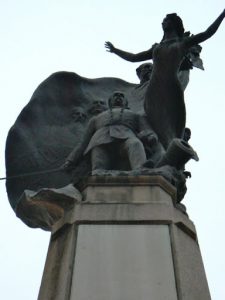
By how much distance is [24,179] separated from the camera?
10.2 m

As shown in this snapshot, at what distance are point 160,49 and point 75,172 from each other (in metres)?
2.44

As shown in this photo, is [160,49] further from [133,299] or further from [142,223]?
[133,299]

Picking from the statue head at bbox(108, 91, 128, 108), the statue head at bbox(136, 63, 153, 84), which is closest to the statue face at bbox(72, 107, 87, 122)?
the statue head at bbox(136, 63, 153, 84)

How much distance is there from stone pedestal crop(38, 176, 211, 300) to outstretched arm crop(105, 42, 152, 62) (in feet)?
9.72

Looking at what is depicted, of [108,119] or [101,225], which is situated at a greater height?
[108,119]

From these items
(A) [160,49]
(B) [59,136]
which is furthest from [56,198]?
(B) [59,136]

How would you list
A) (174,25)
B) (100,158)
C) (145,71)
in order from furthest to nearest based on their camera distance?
(145,71) < (174,25) < (100,158)

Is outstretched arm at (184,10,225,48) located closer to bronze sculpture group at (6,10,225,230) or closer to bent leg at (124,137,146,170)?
bronze sculpture group at (6,10,225,230)

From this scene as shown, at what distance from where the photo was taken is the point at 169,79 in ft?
28.8

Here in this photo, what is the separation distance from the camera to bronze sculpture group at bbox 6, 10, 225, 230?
324 inches

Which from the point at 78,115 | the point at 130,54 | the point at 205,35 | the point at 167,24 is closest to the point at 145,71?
the point at 78,115

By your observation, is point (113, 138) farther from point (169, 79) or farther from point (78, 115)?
point (78, 115)

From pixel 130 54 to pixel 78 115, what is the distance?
8.07 ft

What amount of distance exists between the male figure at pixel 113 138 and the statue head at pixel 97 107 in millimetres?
1753
